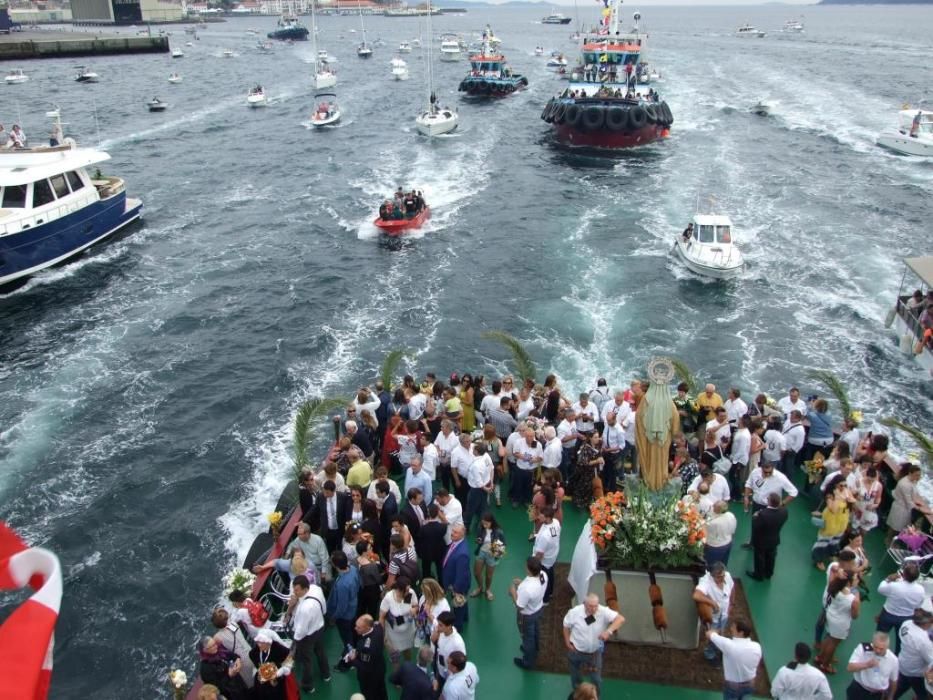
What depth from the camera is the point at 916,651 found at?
724 cm

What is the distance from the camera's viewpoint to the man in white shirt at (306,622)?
7738 millimetres

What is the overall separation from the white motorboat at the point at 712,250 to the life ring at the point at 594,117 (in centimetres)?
2328

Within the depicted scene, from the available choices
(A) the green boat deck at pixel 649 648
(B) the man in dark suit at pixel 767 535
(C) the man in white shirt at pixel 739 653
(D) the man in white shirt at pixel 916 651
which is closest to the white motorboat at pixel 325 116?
(A) the green boat deck at pixel 649 648

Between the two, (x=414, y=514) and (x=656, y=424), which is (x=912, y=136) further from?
(x=414, y=514)

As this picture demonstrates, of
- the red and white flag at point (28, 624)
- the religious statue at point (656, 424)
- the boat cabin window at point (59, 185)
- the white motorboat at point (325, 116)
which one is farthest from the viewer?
the white motorboat at point (325, 116)

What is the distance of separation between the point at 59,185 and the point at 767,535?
29.3 m

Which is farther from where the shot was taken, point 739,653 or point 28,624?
point 739,653

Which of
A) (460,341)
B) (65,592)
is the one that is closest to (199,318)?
(460,341)

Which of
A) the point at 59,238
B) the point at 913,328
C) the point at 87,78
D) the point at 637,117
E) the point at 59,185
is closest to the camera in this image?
the point at 913,328

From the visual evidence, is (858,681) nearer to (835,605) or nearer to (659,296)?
(835,605)

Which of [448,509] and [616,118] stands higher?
[448,509]

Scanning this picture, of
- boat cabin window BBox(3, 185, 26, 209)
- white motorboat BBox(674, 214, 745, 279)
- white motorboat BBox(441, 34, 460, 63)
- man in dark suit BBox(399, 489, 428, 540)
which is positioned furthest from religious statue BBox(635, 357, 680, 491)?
white motorboat BBox(441, 34, 460, 63)

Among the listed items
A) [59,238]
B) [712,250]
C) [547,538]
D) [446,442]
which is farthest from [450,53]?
[547,538]

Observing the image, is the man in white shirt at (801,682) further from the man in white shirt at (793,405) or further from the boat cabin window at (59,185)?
the boat cabin window at (59,185)
